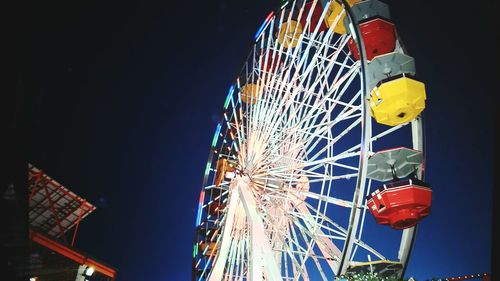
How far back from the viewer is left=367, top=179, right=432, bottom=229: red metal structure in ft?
21.7

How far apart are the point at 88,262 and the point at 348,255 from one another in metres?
6.45

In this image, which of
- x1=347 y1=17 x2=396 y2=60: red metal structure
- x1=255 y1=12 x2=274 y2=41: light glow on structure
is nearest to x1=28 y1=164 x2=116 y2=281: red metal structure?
x1=255 y1=12 x2=274 y2=41: light glow on structure

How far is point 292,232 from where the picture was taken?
866 cm

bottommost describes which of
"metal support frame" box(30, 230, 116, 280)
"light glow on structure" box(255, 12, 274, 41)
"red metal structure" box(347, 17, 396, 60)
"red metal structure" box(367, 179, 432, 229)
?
"metal support frame" box(30, 230, 116, 280)

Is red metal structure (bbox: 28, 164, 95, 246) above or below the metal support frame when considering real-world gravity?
above

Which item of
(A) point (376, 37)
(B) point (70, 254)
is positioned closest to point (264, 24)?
(A) point (376, 37)

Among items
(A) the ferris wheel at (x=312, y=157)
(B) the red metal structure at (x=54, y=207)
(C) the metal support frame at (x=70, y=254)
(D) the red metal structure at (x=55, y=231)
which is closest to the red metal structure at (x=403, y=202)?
(A) the ferris wheel at (x=312, y=157)

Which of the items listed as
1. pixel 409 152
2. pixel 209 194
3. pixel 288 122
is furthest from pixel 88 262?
pixel 409 152

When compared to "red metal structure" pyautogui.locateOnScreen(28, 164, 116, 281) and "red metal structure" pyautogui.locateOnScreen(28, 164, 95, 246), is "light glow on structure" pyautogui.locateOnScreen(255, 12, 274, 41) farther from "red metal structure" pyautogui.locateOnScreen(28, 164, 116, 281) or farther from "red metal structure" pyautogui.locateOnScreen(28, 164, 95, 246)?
"red metal structure" pyautogui.locateOnScreen(28, 164, 95, 246)

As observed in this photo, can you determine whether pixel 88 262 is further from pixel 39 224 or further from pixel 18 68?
pixel 18 68

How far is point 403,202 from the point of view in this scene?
6598 millimetres

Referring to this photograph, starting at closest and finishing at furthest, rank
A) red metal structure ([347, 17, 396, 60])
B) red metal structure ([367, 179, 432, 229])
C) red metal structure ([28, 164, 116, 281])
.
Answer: red metal structure ([367, 179, 432, 229])
red metal structure ([347, 17, 396, 60])
red metal structure ([28, 164, 116, 281])

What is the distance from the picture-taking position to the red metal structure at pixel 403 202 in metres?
6.60

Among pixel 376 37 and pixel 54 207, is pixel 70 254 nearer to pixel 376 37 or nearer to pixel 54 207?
pixel 54 207
